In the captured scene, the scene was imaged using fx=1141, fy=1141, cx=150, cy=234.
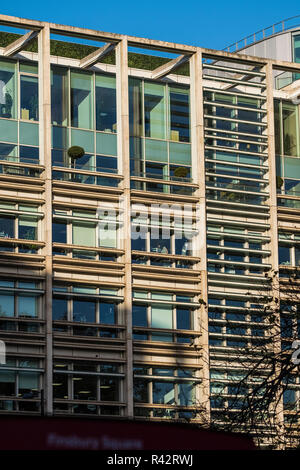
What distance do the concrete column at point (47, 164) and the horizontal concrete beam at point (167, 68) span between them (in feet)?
19.8

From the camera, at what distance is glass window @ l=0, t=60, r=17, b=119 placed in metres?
53.8

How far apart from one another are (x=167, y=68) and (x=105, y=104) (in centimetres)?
371

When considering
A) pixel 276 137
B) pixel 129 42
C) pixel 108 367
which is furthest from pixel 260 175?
pixel 108 367

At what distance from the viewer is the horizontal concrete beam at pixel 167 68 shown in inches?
2260

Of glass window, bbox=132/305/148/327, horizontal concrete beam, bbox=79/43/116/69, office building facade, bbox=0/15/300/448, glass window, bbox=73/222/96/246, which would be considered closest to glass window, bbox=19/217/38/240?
office building facade, bbox=0/15/300/448

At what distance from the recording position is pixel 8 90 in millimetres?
54344

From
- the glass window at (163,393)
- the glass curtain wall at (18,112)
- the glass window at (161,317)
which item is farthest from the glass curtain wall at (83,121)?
the glass window at (163,393)

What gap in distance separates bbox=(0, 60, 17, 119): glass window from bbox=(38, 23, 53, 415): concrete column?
1.28 m

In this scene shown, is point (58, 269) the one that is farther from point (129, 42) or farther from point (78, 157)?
point (129, 42)

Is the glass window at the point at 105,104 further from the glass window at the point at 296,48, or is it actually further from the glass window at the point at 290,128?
the glass window at the point at 296,48

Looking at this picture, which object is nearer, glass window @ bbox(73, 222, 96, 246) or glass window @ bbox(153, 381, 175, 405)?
glass window @ bbox(153, 381, 175, 405)

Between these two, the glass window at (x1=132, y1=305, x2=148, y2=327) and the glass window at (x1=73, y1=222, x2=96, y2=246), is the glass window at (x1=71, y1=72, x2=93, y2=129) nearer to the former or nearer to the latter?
the glass window at (x1=73, y1=222, x2=96, y2=246)

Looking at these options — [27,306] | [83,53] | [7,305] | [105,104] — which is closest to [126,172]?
[105,104]
